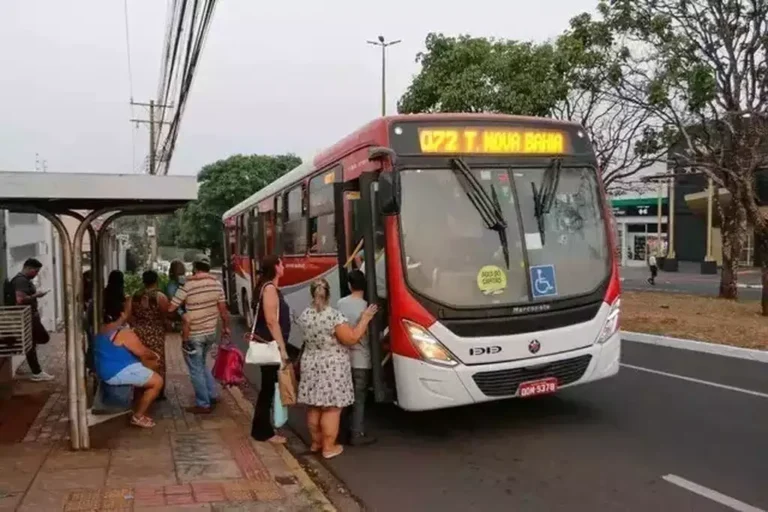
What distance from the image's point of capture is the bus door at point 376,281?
695 centimetres

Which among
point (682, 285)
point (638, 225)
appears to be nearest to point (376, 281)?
point (682, 285)

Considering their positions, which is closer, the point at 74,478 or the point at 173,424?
the point at 74,478

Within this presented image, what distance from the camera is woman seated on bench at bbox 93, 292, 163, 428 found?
23.7ft

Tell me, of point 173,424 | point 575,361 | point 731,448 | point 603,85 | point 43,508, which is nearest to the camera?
point 43,508

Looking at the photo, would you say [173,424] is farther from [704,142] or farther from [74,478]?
[704,142]

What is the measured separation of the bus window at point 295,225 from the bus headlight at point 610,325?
4.59 m

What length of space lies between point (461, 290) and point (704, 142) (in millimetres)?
16854

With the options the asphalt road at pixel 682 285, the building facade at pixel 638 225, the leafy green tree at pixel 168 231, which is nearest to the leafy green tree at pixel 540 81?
the asphalt road at pixel 682 285

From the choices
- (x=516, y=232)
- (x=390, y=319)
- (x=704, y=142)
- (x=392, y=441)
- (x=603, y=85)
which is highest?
(x=603, y=85)

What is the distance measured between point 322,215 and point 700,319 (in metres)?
10.5

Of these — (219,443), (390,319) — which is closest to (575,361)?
(390,319)

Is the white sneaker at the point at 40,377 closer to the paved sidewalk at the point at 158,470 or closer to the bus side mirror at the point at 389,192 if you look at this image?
the paved sidewalk at the point at 158,470

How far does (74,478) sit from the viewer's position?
594cm

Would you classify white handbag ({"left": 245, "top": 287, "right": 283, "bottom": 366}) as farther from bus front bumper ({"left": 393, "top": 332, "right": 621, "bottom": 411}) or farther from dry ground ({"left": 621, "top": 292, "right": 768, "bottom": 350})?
dry ground ({"left": 621, "top": 292, "right": 768, "bottom": 350})
